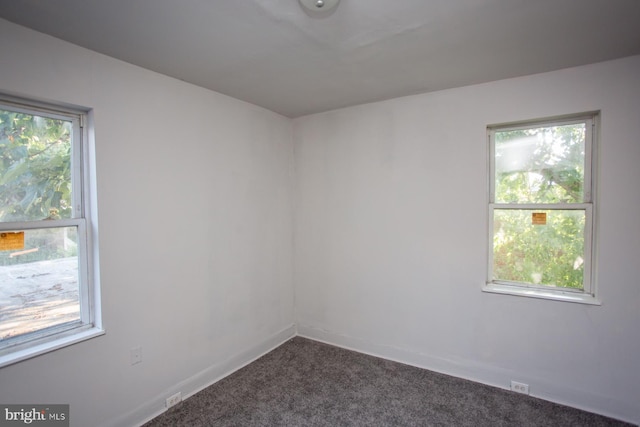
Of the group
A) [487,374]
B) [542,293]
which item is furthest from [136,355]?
[542,293]

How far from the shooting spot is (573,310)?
7.50 feet

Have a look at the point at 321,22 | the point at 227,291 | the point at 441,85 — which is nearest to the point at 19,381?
the point at 227,291

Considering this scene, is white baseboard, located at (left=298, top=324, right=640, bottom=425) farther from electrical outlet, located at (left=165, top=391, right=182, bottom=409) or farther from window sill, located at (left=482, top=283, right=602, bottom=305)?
electrical outlet, located at (left=165, top=391, right=182, bottom=409)

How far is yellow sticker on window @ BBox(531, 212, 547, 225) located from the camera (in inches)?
96.6

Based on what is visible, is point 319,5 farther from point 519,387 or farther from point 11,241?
point 519,387

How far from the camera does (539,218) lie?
8.10 ft

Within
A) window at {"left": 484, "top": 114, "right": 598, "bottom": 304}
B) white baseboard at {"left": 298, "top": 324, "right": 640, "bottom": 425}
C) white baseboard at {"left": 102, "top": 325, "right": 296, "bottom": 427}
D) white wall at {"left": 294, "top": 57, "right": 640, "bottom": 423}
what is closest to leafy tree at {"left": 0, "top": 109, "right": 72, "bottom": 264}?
white baseboard at {"left": 102, "top": 325, "right": 296, "bottom": 427}

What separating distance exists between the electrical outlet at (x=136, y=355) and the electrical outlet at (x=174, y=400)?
16.3 inches

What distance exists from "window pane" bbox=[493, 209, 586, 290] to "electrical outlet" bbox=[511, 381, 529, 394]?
31.7 inches

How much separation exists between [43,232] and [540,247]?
3.50 meters

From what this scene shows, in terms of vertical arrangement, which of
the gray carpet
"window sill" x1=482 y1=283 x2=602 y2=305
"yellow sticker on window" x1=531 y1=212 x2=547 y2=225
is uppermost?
"yellow sticker on window" x1=531 y1=212 x2=547 y2=225

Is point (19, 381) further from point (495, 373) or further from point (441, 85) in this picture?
point (441, 85)

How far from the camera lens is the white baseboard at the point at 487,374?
2176 mm

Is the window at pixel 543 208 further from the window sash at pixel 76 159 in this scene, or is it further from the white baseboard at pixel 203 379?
the window sash at pixel 76 159
